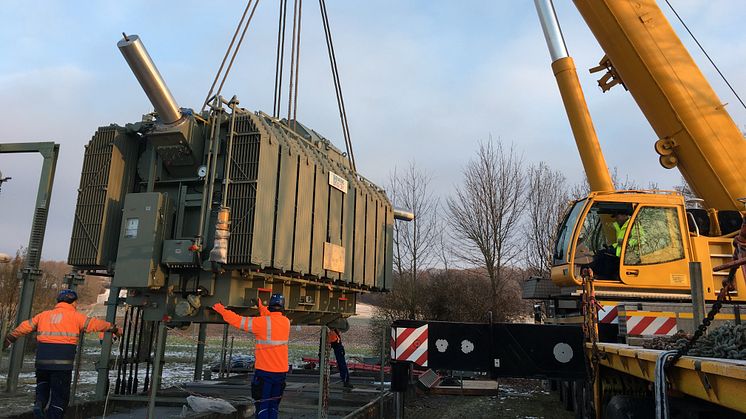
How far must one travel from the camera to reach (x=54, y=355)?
6348 millimetres

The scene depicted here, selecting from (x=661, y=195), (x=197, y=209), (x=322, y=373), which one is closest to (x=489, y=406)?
(x=661, y=195)

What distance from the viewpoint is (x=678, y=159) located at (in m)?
8.97

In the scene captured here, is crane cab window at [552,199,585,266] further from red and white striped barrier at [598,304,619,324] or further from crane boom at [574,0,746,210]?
crane boom at [574,0,746,210]

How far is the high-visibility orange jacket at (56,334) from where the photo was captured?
6.33 meters

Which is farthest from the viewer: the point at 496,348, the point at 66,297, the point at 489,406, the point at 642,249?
the point at 489,406

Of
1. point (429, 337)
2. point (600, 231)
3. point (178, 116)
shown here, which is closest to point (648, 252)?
point (600, 231)

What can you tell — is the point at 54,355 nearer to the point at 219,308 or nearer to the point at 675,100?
the point at 219,308

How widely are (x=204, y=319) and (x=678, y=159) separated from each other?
8.13 m

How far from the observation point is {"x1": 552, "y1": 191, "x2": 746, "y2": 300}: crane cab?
805cm

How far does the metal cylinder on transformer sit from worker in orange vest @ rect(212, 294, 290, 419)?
2.78 meters

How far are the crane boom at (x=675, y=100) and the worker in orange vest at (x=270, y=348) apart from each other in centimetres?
702

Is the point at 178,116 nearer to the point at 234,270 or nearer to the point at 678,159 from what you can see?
the point at 234,270

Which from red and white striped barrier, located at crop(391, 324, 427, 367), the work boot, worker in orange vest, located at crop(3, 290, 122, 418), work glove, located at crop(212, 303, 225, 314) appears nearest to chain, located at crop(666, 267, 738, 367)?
red and white striped barrier, located at crop(391, 324, 427, 367)

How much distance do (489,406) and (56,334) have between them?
880 centimetres
